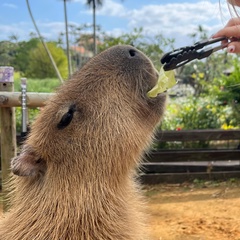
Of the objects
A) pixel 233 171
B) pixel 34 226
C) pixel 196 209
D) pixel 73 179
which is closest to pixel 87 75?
pixel 73 179

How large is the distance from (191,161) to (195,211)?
2.24 metres

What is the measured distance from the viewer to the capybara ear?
2108 mm

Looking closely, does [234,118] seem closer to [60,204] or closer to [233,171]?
[233,171]

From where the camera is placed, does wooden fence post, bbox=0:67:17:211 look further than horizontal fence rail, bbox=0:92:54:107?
Yes

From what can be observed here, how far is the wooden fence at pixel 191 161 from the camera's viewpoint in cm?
754

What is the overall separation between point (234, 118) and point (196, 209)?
13.6 feet

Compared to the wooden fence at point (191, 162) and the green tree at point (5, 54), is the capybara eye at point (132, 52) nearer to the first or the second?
the wooden fence at point (191, 162)

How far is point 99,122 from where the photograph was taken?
2146 mm

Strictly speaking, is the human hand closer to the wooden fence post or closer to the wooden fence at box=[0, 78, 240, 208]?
the wooden fence post

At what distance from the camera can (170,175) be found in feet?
24.7

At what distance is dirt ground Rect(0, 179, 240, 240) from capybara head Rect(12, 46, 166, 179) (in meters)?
2.80

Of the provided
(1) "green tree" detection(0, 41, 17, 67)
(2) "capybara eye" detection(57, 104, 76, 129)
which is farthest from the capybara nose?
(1) "green tree" detection(0, 41, 17, 67)

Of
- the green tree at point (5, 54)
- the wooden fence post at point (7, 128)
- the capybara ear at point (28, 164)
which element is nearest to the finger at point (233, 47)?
the capybara ear at point (28, 164)

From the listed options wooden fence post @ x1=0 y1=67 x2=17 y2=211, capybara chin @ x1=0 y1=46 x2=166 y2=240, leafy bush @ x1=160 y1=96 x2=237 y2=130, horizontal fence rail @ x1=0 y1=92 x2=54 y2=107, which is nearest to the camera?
capybara chin @ x1=0 y1=46 x2=166 y2=240
